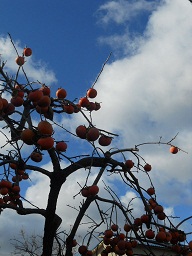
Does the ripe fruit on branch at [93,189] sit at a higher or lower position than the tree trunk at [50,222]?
higher

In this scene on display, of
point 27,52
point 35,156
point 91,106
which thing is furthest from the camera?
point 27,52

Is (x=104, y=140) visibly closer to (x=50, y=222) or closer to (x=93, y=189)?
(x=93, y=189)

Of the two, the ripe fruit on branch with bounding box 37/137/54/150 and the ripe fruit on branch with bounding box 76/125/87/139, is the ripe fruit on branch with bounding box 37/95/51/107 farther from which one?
the ripe fruit on branch with bounding box 37/137/54/150

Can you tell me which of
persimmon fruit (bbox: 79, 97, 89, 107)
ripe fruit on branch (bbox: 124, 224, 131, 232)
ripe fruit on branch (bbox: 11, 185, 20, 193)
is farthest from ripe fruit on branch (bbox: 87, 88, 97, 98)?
ripe fruit on branch (bbox: 124, 224, 131, 232)

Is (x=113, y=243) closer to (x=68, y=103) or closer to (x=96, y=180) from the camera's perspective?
(x=96, y=180)

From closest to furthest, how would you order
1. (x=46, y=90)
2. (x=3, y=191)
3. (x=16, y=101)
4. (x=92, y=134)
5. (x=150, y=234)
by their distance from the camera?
1. (x=92, y=134)
2. (x=16, y=101)
3. (x=46, y=90)
4. (x=3, y=191)
5. (x=150, y=234)

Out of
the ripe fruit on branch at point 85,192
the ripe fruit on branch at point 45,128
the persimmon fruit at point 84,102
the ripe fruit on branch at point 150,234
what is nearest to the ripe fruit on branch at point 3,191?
the ripe fruit on branch at point 85,192

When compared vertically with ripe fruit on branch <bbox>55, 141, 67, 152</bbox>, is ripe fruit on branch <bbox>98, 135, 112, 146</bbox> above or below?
below

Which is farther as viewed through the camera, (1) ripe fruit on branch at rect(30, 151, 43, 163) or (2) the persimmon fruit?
(2) the persimmon fruit

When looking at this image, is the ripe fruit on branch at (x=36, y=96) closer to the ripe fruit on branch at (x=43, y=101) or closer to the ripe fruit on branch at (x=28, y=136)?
the ripe fruit on branch at (x=43, y=101)

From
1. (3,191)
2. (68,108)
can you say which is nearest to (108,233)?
(3,191)

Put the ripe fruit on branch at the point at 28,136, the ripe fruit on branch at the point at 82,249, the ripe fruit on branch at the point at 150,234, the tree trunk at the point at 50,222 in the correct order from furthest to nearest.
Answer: the ripe fruit on branch at the point at 82,249, the ripe fruit on branch at the point at 150,234, the tree trunk at the point at 50,222, the ripe fruit on branch at the point at 28,136

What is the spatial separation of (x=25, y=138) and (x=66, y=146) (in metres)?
1.01

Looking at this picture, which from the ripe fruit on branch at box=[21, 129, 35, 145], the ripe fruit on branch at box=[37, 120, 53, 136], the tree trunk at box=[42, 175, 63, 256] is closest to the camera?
the ripe fruit on branch at box=[37, 120, 53, 136]
